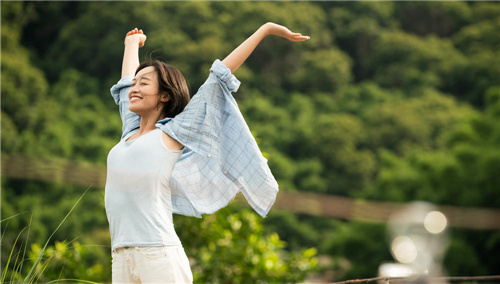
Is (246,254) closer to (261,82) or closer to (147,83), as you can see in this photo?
(147,83)

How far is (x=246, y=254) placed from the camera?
418cm

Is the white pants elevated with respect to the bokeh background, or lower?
lower

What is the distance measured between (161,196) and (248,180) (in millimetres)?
219

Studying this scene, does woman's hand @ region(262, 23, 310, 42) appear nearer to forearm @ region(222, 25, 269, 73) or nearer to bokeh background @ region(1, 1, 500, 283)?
forearm @ region(222, 25, 269, 73)

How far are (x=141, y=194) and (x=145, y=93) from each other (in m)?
0.26

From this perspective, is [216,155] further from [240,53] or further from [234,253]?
[234,253]

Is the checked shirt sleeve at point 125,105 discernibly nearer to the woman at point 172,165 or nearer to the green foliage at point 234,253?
the woman at point 172,165

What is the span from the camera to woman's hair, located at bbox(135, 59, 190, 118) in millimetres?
1662

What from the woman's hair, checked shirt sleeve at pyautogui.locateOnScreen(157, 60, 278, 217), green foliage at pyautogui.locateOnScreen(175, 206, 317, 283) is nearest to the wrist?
the woman's hair

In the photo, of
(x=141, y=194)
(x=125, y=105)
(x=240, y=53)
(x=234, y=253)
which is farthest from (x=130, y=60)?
(x=234, y=253)

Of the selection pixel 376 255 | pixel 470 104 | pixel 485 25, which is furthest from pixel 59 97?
pixel 485 25

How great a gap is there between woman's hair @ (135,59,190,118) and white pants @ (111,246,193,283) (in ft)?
1.15

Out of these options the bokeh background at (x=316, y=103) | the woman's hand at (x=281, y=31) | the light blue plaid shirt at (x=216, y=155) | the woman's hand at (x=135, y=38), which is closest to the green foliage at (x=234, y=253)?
the woman's hand at (x=135, y=38)

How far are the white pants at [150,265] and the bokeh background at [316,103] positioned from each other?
1241 cm
